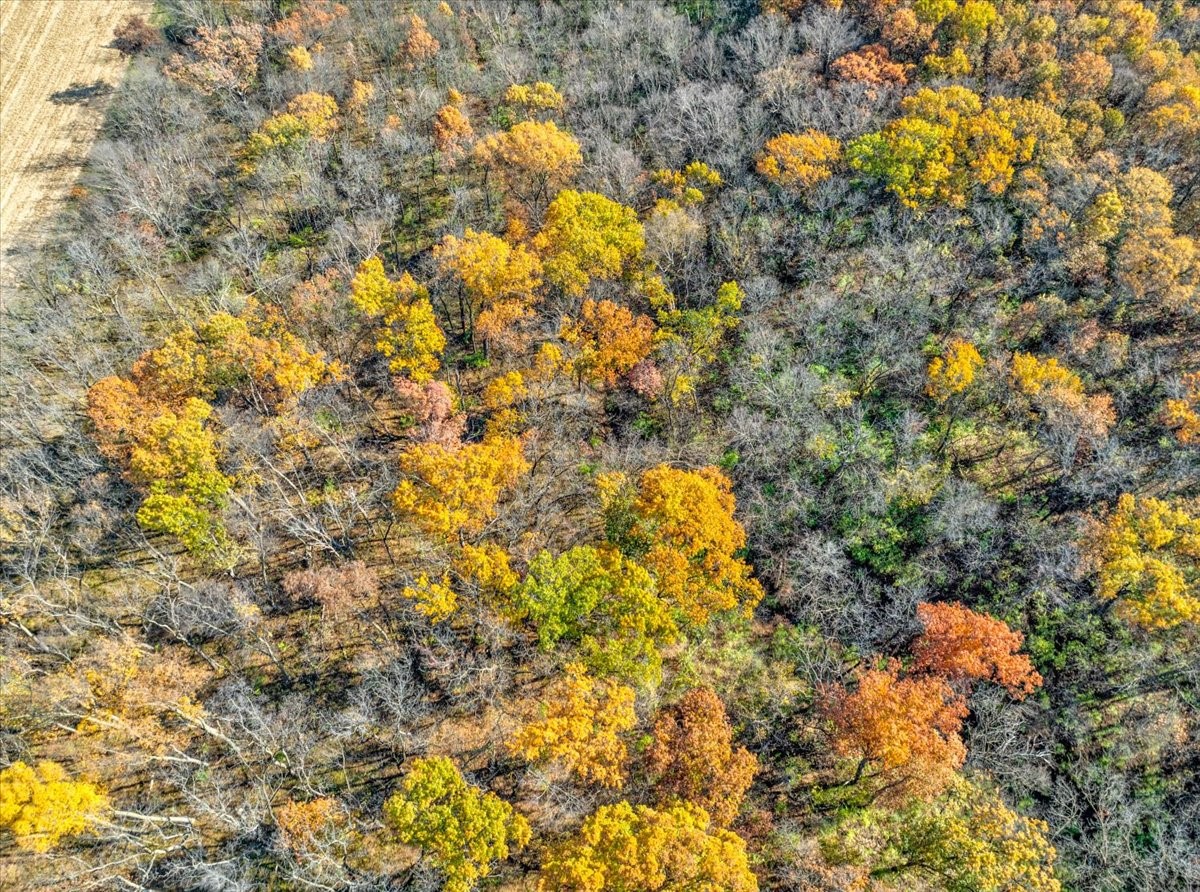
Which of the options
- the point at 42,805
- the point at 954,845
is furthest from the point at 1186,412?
the point at 42,805

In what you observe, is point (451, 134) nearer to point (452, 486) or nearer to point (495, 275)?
point (495, 275)

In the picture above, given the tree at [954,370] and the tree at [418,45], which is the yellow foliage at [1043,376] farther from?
the tree at [418,45]

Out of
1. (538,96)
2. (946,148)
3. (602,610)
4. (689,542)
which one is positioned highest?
(946,148)

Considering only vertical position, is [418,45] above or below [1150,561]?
above

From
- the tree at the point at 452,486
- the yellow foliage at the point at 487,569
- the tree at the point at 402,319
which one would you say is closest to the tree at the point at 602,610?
the yellow foliage at the point at 487,569

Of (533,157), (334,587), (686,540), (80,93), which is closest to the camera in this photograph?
(686,540)

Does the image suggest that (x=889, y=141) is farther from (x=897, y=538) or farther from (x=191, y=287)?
(x=191, y=287)
